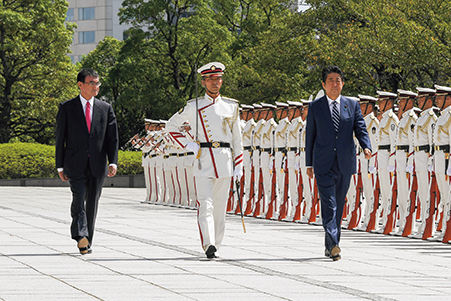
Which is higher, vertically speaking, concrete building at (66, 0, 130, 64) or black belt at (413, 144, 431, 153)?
concrete building at (66, 0, 130, 64)

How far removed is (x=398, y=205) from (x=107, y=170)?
5.07 m

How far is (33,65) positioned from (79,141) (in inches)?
1121

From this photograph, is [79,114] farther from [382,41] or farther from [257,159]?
[382,41]

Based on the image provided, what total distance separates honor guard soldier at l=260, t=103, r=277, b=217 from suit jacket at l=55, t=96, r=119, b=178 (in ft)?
23.3

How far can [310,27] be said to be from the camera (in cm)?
2736

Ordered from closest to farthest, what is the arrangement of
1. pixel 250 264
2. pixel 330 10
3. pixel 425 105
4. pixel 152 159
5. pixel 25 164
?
pixel 250 264
pixel 425 105
pixel 152 159
pixel 330 10
pixel 25 164

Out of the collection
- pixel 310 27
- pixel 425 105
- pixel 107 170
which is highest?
pixel 310 27

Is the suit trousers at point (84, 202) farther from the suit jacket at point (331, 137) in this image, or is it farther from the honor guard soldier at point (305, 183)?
the honor guard soldier at point (305, 183)

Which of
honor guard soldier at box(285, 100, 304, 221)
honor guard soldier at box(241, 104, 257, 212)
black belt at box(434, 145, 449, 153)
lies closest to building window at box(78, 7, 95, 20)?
honor guard soldier at box(241, 104, 257, 212)

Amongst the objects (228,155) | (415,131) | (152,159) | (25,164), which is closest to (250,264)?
(228,155)

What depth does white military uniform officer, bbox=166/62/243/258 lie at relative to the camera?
952 centimetres

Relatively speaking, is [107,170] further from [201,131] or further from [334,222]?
[334,222]

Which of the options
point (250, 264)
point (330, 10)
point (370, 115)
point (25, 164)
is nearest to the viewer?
point (250, 264)

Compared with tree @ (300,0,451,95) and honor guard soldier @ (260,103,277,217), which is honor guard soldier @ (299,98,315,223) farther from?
tree @ (300,0,451,95)
